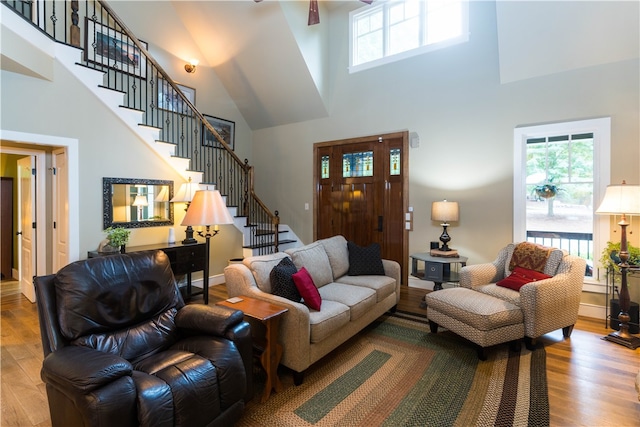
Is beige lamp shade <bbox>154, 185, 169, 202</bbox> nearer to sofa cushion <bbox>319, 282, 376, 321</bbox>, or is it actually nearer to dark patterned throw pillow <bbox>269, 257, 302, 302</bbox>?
dark patterned throw pillow <bbox>269, 257, 302, 302</bbox>

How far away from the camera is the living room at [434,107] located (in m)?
3.45

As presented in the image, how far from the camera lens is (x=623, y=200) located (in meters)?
3.03

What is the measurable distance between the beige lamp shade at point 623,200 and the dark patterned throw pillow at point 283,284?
318cm

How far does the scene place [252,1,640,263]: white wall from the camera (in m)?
3.56

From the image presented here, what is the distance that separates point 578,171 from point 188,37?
6.48m

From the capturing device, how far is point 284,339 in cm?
235

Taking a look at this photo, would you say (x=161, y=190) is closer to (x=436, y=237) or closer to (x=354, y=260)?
(x=354, y=260)

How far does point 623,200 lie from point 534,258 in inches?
37.3

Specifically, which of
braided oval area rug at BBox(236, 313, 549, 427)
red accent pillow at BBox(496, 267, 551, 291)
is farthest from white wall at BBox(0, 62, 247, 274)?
red accent pillow at BBox(496, 267, 551, 291)

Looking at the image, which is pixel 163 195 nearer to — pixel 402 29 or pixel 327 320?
pixel 327 320

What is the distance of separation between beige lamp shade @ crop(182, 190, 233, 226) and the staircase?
1885 mm

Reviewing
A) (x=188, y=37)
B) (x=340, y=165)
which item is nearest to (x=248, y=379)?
(x=340, y=165)

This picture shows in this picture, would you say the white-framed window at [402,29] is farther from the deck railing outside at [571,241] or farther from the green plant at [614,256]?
the green plant at [614,256]

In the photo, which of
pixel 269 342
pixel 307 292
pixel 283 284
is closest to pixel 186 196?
pixel 283 284
